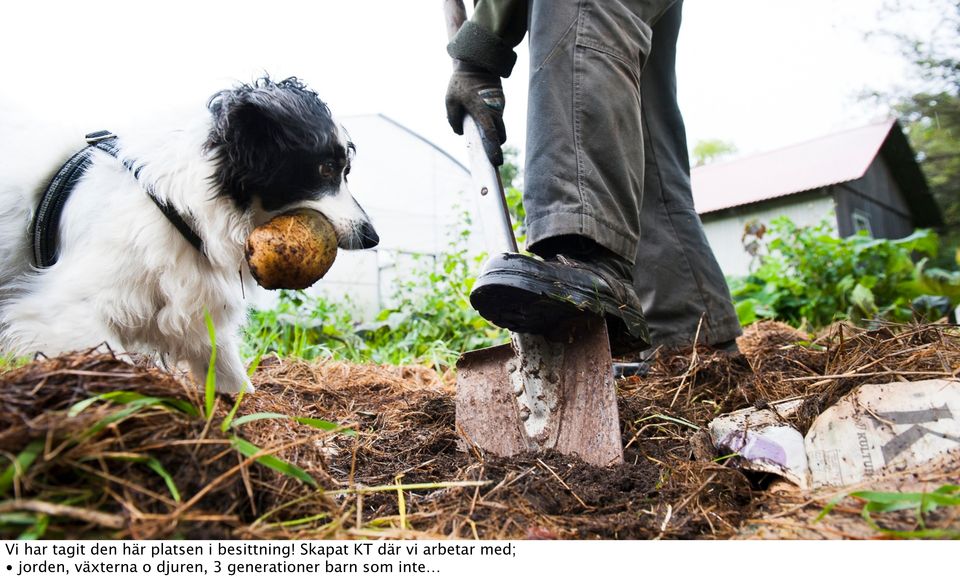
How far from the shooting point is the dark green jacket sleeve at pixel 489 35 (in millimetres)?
2098

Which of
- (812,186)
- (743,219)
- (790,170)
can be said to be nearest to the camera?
(812,186)

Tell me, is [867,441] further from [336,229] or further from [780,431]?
[336,229]

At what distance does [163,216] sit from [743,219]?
15027mm

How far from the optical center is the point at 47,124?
7.45 ft

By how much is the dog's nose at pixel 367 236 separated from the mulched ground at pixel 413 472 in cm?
64

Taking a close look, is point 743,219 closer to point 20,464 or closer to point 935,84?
point 935,84

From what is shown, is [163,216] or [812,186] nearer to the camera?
[163,216]

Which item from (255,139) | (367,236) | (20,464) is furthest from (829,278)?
(20,464)

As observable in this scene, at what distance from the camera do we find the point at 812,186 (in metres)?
13.8

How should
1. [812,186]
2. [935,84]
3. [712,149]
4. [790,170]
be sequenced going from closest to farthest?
1. [935,84]
2. [812,186]
3. [790,170]
4. [712,149]

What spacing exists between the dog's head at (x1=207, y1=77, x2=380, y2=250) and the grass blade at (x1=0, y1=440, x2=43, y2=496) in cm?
132

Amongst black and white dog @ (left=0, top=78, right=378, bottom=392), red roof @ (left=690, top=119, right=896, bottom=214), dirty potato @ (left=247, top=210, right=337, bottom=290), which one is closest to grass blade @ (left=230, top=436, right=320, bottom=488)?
dirty potato @ (left=247, top=210, right=337, bottom=290)

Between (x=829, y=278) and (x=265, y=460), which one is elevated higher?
(x=829, y=278)
